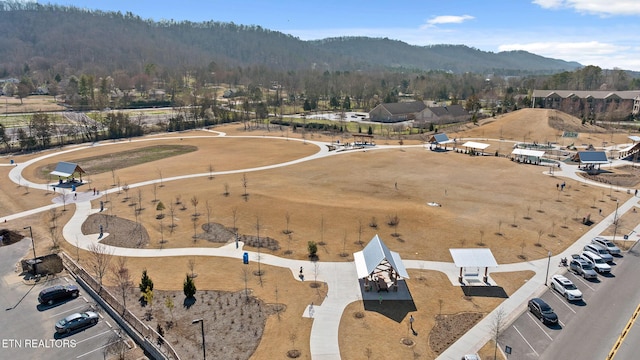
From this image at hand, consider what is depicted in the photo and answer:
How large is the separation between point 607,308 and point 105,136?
101271 mm

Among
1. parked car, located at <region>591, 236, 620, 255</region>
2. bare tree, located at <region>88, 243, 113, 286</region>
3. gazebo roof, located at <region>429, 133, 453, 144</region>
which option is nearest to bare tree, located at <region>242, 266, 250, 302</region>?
bare tree, located at <region>88, 243, 113, 286</region>

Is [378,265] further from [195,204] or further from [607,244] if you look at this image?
[195,204]

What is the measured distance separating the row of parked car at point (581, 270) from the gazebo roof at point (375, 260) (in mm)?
9058

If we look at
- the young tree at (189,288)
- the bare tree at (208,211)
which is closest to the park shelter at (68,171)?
the bare tree at (208,211)

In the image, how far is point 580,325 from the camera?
26844 mm

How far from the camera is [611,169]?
69875mm

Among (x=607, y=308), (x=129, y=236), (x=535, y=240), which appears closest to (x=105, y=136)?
(x=129, y=236)

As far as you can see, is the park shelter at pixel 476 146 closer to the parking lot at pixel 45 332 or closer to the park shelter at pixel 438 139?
the park shelter at pixel 438 139

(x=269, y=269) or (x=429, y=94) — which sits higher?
(x=429, y=94)

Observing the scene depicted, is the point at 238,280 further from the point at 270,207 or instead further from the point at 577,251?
the point at 577,251

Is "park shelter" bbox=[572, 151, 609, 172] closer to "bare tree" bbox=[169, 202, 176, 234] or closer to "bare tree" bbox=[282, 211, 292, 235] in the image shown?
"bare tree" bbox=[282, 211, 292, 235]

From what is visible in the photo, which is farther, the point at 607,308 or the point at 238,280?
the point at 238,280

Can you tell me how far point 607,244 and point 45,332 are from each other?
46382 mm

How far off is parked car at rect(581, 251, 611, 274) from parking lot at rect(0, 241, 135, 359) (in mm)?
36196
